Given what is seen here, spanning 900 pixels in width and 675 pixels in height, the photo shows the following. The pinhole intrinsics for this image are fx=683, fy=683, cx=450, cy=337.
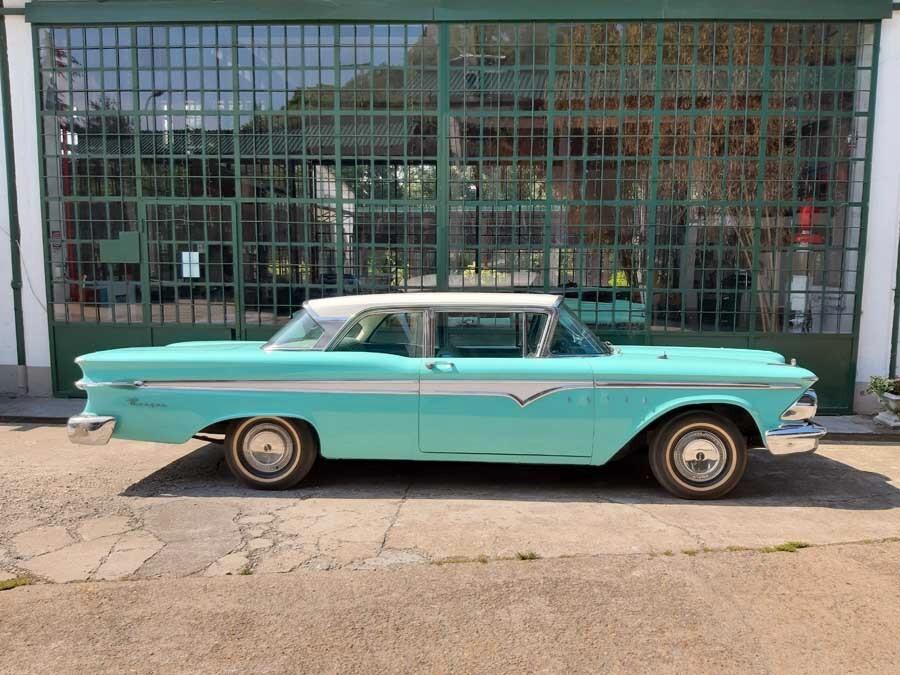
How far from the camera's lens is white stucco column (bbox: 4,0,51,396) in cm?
842

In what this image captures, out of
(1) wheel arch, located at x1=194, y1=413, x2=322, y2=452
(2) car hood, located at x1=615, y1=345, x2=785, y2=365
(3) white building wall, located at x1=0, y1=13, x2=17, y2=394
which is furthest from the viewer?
(3) white building wall, located at x1=0, y1=13, x2=17, y2=394

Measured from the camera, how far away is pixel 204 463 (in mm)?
5938

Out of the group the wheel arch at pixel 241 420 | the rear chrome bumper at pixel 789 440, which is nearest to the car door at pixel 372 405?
the wheel arch at pixel 241 420

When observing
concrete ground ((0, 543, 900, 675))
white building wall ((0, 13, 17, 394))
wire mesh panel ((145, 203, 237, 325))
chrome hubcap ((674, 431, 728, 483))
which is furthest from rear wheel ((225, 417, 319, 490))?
white building wall ((0, 13, 17, 394))

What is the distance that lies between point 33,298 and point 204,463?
A: 4468 mm

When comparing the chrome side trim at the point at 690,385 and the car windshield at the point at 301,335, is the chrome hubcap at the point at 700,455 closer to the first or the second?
the chrome side trim at the point at 690,385

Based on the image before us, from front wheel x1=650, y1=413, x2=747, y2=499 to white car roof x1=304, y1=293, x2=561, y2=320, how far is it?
1.32 meters

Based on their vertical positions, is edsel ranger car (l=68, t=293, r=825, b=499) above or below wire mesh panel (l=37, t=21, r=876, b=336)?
below

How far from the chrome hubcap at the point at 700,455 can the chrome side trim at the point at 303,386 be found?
200 centimetres

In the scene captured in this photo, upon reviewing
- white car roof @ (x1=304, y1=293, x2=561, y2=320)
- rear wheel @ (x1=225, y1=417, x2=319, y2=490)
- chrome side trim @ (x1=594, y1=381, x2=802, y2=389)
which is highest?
white car roof @ (x1=304, y1=293, x2=561, y2=320)

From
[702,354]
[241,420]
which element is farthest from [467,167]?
[241,420]

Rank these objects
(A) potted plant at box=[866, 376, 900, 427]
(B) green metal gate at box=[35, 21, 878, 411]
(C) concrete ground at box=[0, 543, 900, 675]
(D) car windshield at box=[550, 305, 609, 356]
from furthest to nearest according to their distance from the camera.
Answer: (B) green metal gate at box=[35, 21, 878, 411] < (A) potted plant at box=[866, 376, 900, 427] < (D) car windshield at box=[550, 305, 609, 356] < (C) concrete ground at box=[0, 543, 900, 675]

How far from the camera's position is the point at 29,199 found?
8.57m

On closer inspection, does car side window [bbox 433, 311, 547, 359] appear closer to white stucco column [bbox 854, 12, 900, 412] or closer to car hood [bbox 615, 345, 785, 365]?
car hood [bbox 615, 345, 785, 365]
